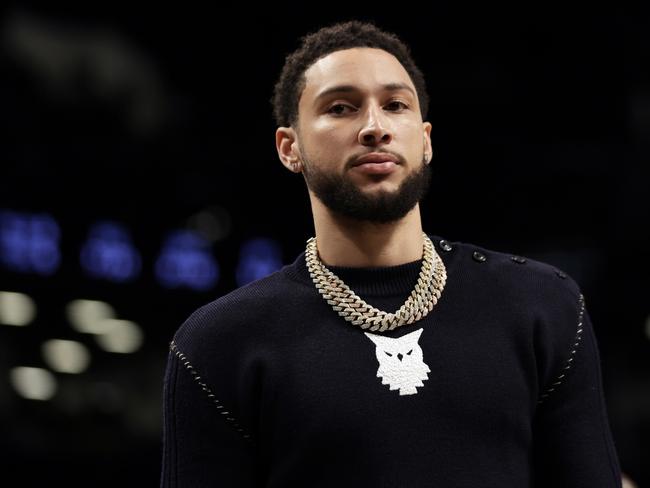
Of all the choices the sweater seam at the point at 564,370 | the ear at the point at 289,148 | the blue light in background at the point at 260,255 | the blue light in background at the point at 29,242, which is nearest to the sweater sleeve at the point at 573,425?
the sweater seam at the point at 564,370

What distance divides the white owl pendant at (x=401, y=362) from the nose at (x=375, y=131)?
1.39ft

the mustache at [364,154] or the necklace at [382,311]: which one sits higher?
the mustache at [364,154]

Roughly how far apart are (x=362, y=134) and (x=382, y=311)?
0.39 metres

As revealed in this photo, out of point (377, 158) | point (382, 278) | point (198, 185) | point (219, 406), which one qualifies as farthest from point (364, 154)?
point (198, 185)

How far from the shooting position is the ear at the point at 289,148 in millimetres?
2512

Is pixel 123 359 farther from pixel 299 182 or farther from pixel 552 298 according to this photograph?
pixel 552 298

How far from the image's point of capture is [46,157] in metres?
11.1

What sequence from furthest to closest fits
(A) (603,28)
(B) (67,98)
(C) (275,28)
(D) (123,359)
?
1. (D) (123,359)
2. (B) (67,98)
3. (C) (275,28)
4. (A) (603,28)

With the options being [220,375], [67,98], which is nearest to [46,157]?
[67,98]

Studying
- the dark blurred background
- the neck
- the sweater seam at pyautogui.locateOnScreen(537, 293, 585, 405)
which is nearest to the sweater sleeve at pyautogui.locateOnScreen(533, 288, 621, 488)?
the sweater seam at pyautogui.locateOnScreen(537, 293, 585, 405)

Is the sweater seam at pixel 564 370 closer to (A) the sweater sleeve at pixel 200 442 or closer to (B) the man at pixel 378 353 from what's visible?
(B) the man at pixel 378 353

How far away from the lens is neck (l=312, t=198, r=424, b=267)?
233 centimetres

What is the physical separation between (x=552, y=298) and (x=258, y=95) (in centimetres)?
985

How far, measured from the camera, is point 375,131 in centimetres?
226
